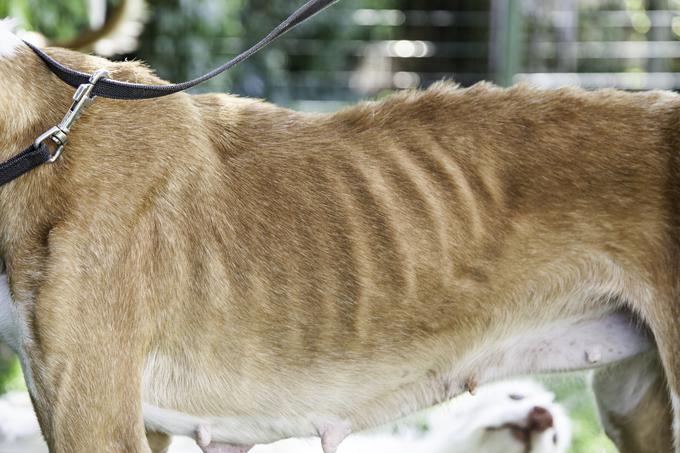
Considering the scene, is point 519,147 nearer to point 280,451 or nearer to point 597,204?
point 597,204

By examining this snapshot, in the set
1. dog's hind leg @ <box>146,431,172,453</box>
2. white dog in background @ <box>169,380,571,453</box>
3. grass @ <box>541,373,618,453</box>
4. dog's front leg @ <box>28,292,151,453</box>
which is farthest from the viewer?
grass @ <box>541,373,618,453</box>

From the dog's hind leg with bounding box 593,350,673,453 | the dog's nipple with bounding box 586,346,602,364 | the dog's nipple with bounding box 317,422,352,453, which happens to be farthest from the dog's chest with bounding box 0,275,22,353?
the dog's hind leg with bounding box 593,350,673,453

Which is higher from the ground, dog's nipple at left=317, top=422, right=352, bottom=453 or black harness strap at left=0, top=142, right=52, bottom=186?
black harness strap at left=0, top=142, right=52, bottom=186

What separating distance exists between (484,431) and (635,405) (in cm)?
76

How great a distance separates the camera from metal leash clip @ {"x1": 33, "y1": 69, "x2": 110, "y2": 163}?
272 centimetres

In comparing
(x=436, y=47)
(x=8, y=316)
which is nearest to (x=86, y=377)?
(x=8, y=316)

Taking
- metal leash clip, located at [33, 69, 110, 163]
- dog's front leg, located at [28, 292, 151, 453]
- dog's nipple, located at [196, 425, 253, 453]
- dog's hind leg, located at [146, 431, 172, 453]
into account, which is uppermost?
metal leash clip, located at [33, 69, 110, 163]

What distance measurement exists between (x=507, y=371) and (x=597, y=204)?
0.61 m

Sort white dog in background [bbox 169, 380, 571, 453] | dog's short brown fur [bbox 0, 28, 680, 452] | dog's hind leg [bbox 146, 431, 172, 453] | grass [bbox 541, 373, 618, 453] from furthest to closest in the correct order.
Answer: grass [bbox 541, 373, 618, 453]
white dog in background [bbox 169, 380, 571, 453]
dog's hind leg [bbox 146, 431, 172, 453]
dog's short brown fur [bbox 0, 28, 680, 452]

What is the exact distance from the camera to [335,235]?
3.00m

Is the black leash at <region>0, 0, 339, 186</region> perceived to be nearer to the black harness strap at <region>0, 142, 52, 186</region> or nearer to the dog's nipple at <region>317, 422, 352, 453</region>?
the black harness strap at <region>0, 142, 52, 186</region>

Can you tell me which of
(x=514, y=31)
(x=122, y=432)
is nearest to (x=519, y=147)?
(x=122, y=432)

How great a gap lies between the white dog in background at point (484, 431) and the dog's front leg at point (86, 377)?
3.90 ft

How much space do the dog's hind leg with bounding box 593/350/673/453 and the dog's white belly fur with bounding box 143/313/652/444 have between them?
233mm
